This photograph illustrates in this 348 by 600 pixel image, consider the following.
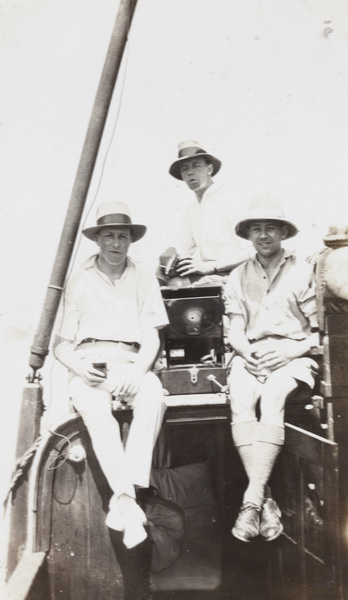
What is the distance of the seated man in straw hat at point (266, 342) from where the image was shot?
310 cm

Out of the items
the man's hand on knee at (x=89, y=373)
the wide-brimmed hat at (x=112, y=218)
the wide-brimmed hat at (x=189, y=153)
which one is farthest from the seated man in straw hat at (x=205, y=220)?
the man's hand on knee at (x=89, y=373)

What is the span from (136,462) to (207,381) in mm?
723

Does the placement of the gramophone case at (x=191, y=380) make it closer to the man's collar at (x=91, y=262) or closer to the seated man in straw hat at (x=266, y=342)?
the seated man in straw hat at (x=266, y=342)

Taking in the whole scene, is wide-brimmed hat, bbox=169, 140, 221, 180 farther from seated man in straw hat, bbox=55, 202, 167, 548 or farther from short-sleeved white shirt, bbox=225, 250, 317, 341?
short-sleeved white shirt, bbox=225, 250, 317, 341

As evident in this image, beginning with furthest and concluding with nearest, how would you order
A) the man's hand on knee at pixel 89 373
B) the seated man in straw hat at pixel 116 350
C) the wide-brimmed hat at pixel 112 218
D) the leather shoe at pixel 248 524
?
the wide-brimmed hat at pixel 112 218 → the man's hand on knee at pixel 89 373 → the seated man in straw hat at pixel 116 350 → the leather shoe at pixel 248 524

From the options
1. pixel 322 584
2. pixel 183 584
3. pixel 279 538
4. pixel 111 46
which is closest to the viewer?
pixel 322 584

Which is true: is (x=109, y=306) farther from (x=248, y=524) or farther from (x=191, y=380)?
(x=248, y=524)

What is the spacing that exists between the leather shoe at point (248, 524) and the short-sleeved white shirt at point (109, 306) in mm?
1124

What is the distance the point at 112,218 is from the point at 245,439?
150 cm

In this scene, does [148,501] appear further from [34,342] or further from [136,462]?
[34,342]

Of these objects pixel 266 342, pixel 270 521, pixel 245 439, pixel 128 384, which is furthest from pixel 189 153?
pixel 270 521

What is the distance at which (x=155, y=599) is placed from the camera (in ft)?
11.1

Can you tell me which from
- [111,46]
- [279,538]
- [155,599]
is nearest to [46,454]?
[155,599]

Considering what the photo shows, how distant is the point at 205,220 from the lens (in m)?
4.16
